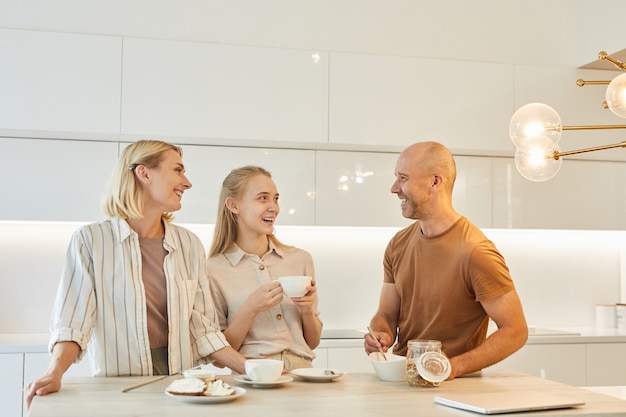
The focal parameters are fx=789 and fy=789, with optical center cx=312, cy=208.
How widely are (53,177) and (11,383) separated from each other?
1015mm

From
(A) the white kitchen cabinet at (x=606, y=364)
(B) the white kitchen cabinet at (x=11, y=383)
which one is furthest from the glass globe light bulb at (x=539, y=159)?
(B) the white kitchen cabinet at (x=11, y=383)

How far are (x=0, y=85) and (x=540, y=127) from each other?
2661mm

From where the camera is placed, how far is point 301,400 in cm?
188

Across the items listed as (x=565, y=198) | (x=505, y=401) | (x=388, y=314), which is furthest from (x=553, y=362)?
(x=505, y=401)

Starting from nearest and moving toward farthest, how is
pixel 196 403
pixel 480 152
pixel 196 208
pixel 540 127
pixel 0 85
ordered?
pixel 196 403 < pixel 540 127 < pixel 0 85 < pixel 196 208 < pixel 480 152

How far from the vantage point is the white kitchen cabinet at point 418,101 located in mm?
4258

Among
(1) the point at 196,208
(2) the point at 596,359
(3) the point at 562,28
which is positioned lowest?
(2) the point at 596,359

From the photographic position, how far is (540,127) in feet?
8.11

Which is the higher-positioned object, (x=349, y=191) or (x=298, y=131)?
(x=298, y=131)

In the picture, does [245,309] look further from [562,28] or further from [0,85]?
[562,28]

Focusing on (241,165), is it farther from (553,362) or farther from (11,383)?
(553,362)

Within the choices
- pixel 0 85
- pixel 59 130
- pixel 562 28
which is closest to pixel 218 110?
pixel 59 130

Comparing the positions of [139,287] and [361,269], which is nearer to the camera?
[139,287]

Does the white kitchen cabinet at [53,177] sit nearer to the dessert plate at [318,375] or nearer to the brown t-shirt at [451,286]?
the brown t-shirt at [451,286]
